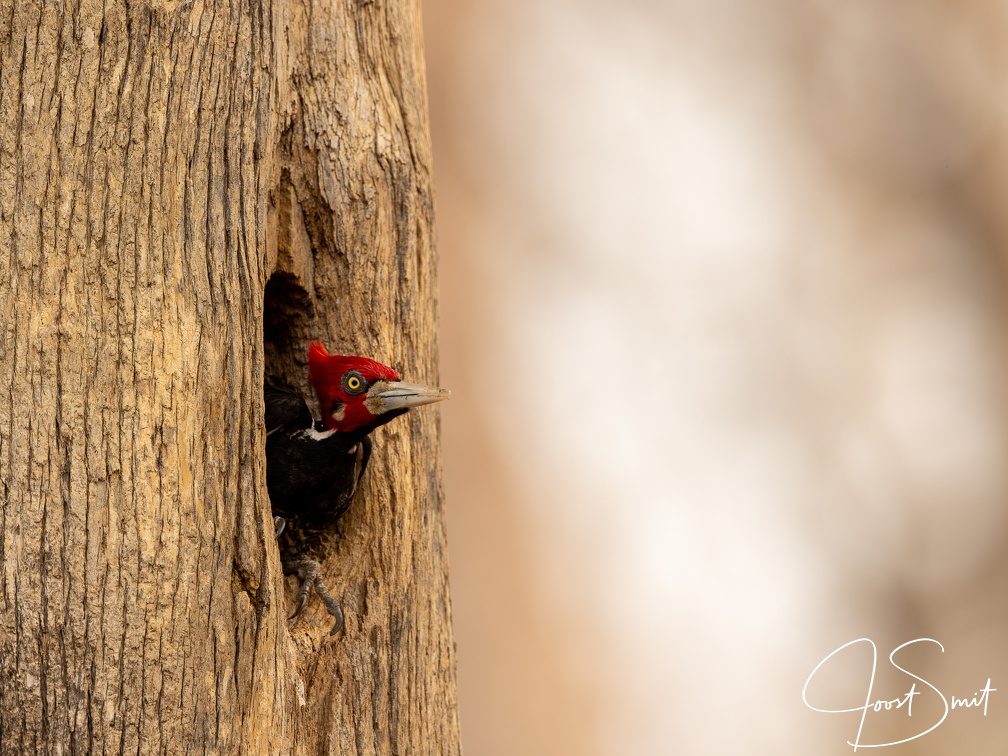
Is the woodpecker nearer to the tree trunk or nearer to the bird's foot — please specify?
the bird's foot

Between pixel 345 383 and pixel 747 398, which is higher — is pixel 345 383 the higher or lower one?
the higher one

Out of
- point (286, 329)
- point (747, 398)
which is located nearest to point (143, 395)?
point (286, 329)

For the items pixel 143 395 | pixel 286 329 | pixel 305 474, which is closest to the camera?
pixel 143 395

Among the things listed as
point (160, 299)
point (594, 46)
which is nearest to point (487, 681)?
point (594, 46)

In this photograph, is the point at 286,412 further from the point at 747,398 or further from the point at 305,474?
the point at 747,398

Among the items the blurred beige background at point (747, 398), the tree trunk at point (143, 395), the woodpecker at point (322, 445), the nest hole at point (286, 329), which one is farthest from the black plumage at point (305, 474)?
the blurred beige background at point (747, 398)

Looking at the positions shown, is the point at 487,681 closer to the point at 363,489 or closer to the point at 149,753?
the point at 363,489
